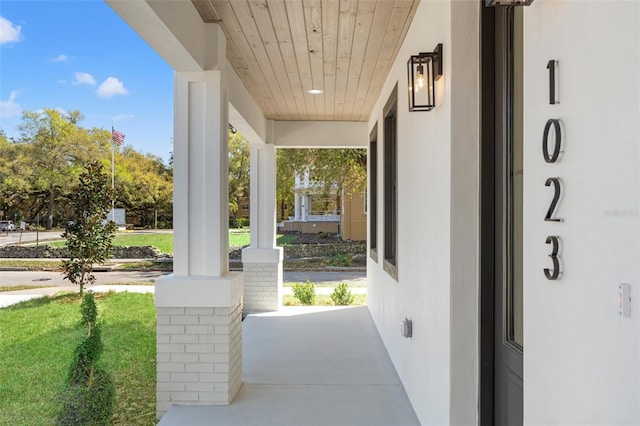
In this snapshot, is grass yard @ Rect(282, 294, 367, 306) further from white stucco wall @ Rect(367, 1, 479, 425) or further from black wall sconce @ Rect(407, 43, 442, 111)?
black wall sconce @ Rect(407, 43, 442, 111)

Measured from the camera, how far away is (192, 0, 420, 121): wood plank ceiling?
3.20 m

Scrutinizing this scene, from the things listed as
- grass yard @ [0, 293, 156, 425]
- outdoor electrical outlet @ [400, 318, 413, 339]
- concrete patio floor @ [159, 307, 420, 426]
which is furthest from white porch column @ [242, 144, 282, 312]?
outdoor electrical outlet @ [400, 318, 413, 339]

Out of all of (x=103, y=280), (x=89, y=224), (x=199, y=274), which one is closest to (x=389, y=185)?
(x=199, y=274)

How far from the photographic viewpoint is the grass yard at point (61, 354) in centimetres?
420

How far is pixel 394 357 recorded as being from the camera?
4.33 metres

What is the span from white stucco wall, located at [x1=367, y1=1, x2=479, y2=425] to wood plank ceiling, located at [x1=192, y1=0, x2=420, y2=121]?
28cm

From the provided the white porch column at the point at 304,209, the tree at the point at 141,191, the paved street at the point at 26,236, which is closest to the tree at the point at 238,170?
the tree at the point at 141,191

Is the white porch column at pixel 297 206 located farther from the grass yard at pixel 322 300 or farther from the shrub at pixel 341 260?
the grass yard at pixel 322 300

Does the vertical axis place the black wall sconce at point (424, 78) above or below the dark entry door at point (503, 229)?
above

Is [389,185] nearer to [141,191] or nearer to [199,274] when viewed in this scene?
[199,274]

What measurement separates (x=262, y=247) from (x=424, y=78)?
16.4 ft

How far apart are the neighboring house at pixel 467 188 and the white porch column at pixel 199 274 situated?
1cm

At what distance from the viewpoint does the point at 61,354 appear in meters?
5.75
